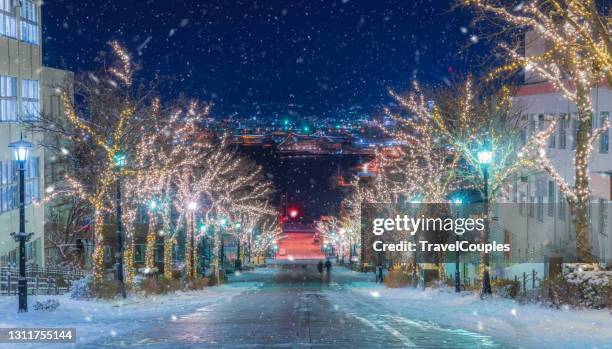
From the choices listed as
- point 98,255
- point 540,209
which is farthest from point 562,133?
point 98,255

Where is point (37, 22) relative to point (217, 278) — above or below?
above

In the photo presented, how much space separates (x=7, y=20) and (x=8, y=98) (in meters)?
3.32

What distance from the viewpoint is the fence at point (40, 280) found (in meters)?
27.3

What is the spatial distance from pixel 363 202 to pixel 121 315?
150ft

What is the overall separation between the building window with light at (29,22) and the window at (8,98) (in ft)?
8.62

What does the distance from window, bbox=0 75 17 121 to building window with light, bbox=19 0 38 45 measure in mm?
2629

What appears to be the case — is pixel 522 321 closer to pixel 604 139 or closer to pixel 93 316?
pixel 93 316

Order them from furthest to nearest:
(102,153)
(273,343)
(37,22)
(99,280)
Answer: (37,22) → (102,153) → (99,280) → (273,343)

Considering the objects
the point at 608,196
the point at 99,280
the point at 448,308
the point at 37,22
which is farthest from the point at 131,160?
the point at 608,196

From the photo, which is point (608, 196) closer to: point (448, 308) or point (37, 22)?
point (448, 308)

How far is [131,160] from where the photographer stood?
32000mm

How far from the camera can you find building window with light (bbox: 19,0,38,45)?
117 ft

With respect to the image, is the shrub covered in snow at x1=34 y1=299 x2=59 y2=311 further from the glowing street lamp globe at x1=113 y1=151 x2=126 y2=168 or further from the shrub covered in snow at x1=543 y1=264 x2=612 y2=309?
the shrub covered in snow at x1=543 y1=264 x2=612 y2=309

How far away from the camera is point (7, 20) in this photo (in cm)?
3353
